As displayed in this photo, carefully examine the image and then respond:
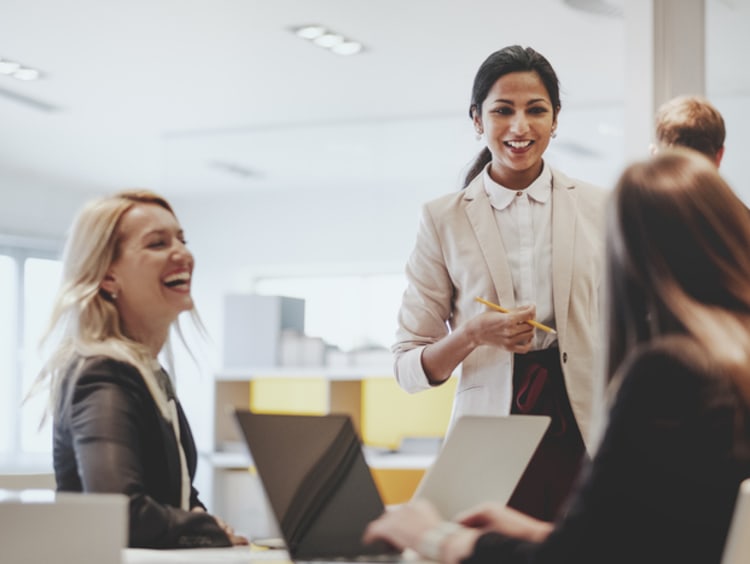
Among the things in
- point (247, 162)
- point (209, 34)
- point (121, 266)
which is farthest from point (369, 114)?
point (121, 266)

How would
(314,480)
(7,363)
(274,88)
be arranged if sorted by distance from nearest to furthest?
(314,480), (274,88), (7,363)

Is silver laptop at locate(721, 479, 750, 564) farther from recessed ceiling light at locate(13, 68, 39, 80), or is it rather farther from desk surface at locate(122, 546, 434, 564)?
recessed ceiling light at locate(13, 68, 39, 80)

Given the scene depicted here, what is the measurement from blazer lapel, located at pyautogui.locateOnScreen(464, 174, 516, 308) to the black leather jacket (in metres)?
0.81

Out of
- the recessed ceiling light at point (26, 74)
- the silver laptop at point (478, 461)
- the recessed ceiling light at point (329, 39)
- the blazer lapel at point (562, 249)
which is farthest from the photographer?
the recessed ceiling light at point (26, 74)

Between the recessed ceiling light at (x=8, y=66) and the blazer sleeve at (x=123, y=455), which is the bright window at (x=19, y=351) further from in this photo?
the blazer sleeve at (x=123, y=455)

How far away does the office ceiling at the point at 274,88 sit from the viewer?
5.61 m

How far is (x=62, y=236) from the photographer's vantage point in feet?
33.3

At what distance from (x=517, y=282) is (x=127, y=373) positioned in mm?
927

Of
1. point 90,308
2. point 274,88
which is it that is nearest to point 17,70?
point 274,88

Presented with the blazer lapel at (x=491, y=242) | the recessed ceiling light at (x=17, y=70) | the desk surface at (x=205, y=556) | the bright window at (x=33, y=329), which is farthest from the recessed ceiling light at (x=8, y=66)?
the desk surface at (x=205, y=556)

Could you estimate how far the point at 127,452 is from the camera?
70.8 inches

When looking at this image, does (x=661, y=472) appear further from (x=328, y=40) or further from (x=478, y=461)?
(x=328, y=40)

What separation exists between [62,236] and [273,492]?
9.02m

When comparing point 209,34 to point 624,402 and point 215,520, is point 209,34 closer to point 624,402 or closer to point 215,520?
point 215,520
